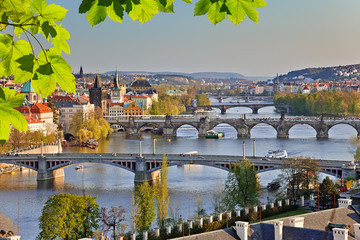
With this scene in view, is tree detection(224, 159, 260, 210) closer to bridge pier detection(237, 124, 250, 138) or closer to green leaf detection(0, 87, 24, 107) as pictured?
green leaf detection(0, 87, 24, 107)

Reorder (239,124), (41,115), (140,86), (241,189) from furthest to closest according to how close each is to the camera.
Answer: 1. (140,86)
2. (239,124)
3. (41,115)
4. (241,189)

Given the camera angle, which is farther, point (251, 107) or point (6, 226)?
point (251, 107)

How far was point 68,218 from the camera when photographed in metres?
16.7

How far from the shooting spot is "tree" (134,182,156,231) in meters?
17.3

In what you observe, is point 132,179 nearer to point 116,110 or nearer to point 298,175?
point 298,175

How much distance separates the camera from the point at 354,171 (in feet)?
78.8

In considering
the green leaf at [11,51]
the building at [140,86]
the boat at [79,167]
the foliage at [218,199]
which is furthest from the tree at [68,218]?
the building at [140,86]

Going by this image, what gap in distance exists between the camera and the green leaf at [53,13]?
164cm

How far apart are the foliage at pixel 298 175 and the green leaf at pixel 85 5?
1838cm

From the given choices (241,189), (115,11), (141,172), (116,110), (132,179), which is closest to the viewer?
(115,11)

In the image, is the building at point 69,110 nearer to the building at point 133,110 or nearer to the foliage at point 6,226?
the building at point 133,110

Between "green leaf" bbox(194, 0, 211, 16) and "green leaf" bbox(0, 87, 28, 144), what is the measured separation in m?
0.54

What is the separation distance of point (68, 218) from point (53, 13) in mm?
15460

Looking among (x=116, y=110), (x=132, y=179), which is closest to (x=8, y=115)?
(x=132, y=179)
